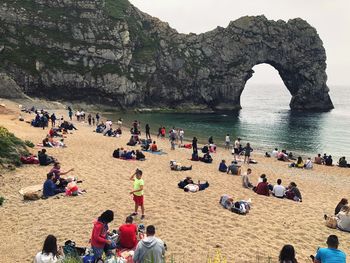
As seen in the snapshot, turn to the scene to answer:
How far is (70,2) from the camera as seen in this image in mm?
97938

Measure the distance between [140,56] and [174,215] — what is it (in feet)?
300

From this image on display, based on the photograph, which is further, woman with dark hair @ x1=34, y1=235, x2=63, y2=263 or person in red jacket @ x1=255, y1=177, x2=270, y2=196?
person in red jacket @ x1=255, y1=177, x2=270, y2=196

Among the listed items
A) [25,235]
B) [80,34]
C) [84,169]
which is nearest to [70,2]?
[80,34]

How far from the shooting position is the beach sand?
1294 cm

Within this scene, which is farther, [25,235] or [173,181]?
[173,181]

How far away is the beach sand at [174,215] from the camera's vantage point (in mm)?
12943

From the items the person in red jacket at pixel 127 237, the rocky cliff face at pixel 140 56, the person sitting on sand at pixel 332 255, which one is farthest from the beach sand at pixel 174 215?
the rocky cliff face at pixel 140 56

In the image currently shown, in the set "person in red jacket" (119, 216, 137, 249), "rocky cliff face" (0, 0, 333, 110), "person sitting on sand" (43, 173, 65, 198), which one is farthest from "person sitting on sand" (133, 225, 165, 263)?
"rocky cliff face" (0, 0, 333, 110)

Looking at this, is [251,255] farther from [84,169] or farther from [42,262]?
[84,169]

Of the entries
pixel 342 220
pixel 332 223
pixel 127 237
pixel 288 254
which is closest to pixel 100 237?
pixel 127 237

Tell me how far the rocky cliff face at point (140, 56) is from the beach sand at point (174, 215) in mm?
66906

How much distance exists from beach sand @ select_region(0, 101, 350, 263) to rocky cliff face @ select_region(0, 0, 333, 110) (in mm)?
66906

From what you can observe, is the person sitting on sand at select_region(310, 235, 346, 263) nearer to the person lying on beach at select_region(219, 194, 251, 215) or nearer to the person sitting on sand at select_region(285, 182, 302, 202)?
the person lying on beach at select_region(219, 194, 251, 215)

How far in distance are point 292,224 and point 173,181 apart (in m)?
8.84
